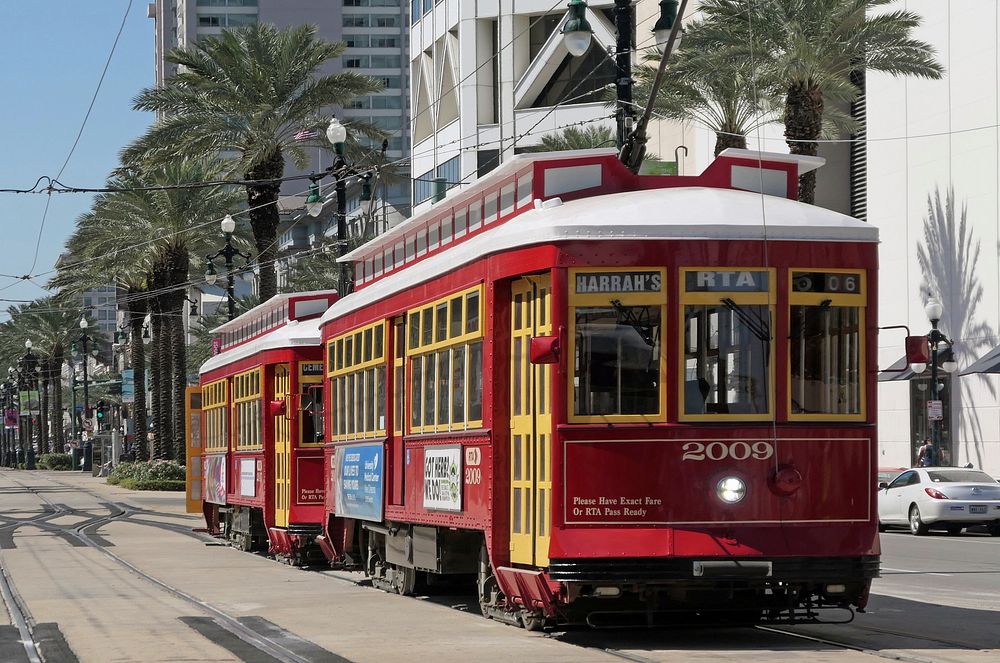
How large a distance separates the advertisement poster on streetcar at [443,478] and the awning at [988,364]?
25.5 m

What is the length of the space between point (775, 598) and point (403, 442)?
465 cm

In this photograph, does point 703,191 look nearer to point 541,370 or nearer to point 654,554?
point 541,370

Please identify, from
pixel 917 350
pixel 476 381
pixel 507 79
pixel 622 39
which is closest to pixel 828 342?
pixel 917 350

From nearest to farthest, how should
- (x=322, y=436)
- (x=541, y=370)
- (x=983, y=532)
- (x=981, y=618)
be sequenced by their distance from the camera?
(x=541, y=370) < (x=981, y=618) < (x=322, y=436) < (x=983, y=532)

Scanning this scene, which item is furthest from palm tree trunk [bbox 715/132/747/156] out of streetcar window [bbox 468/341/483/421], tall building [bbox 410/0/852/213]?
streetcar window [bbox 468/341/483/421]

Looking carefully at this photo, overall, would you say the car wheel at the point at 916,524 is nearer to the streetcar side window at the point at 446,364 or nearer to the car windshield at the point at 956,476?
the car windshield at the point at 956,476

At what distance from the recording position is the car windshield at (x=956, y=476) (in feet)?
102

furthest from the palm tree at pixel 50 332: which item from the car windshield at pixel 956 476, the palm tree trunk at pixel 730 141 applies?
the car windshield at pixel 956 476

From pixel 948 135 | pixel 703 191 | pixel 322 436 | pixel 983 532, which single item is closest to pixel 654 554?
pixel 703 191

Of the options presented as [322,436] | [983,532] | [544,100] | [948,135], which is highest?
[544,100]

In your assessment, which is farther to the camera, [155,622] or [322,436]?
[322,436]

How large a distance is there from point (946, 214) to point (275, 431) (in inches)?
928

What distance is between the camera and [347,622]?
14102mm

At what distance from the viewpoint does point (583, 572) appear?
11406 mm
